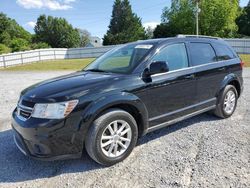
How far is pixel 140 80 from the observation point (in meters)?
4.25

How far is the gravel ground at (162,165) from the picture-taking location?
11.6 feet

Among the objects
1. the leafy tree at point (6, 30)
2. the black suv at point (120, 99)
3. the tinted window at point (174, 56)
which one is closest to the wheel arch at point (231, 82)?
the black suv at point (120, 99)

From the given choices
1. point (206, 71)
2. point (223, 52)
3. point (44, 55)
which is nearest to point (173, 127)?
point (206, 71)

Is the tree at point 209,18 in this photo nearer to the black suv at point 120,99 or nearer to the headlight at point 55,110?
the black suv at point 120,99

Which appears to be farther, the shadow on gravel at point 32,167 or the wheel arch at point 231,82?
the wheel arch at point 231,82

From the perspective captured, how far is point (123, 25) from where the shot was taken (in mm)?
59500

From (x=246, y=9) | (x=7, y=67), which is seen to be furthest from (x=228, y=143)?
(x=246, y=9)

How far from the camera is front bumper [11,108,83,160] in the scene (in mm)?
3559

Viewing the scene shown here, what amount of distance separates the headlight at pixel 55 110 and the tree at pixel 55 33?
67275 millimetres

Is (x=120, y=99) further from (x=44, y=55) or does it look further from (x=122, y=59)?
(x=44, y=55)

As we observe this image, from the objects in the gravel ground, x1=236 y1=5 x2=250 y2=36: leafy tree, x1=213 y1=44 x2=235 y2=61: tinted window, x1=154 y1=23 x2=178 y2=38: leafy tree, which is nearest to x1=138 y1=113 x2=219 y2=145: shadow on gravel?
the gravel ground

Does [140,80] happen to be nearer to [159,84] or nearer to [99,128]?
[159,84]

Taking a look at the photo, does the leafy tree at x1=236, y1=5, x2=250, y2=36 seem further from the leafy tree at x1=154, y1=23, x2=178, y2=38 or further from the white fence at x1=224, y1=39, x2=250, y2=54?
the white fence at x1=224, y1=39, x2=250, y2=54

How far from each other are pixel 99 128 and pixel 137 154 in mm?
862
